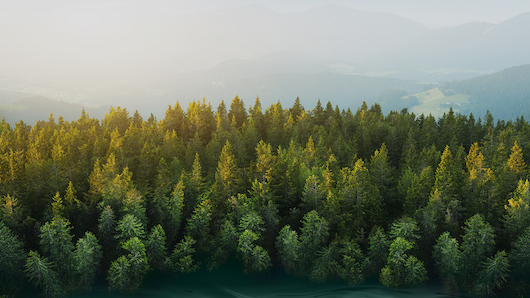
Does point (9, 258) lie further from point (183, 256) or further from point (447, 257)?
point (447, 257)

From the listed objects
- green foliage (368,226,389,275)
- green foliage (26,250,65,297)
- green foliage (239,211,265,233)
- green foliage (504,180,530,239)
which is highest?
green foliage (504,180,530,239)

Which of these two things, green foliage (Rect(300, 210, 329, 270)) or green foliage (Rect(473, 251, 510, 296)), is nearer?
green foliage (Rect(473, 251, 510, 296))

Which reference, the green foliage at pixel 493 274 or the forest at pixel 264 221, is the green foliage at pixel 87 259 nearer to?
the forest at pixel 264 221

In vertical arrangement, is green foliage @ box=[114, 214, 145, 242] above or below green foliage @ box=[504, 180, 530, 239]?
below

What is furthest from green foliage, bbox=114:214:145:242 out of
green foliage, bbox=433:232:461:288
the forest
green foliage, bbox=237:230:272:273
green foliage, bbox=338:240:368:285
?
green foliage, bbox=433:232:461:288

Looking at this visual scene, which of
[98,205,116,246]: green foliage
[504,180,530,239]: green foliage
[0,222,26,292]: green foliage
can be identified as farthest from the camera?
[98,205,116,246]: green foliage

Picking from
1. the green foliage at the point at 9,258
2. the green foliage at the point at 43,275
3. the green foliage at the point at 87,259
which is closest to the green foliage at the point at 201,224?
the green foliage at the point at 87,259

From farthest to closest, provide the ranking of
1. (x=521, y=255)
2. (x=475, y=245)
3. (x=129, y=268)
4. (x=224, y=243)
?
(x=224, y=243) → (x=129, y=268) → (x=475, y=245) → (x=521, y=255)

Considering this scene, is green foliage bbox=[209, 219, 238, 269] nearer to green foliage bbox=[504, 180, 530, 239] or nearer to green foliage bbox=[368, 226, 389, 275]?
green foliage bbox=[368, 226, 389, 275]

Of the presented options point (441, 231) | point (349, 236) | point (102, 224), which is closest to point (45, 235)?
point (102, 224)

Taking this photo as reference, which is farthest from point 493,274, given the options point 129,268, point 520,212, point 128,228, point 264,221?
point 128,228
